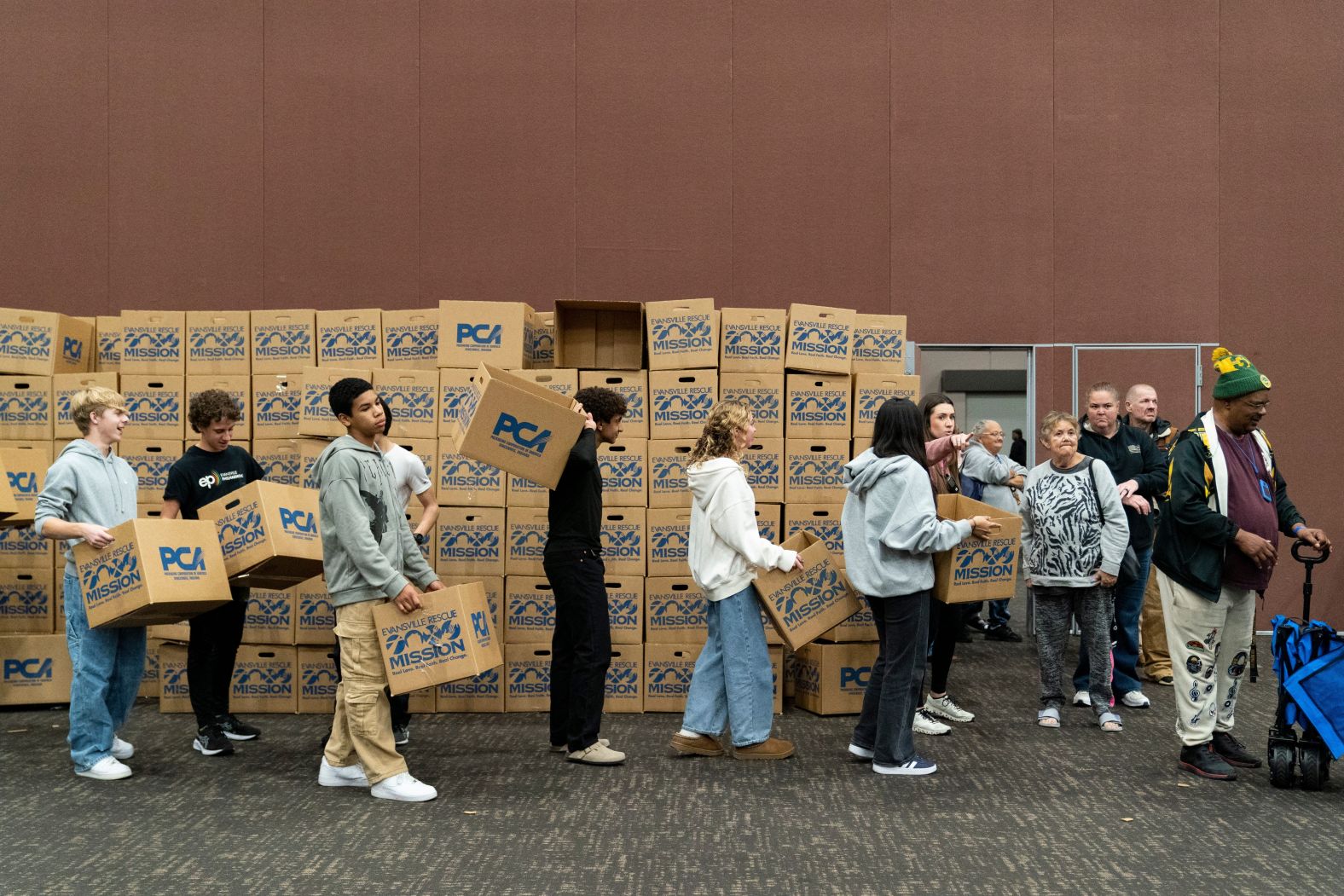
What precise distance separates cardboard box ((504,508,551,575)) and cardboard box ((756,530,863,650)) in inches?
49.9

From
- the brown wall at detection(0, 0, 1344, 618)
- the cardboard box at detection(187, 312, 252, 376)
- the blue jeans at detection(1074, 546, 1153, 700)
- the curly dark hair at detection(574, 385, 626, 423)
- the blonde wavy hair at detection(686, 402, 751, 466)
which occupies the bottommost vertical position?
the blue jeans at detection(1074, 546, 1153, 700)

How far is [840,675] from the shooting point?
5.63m

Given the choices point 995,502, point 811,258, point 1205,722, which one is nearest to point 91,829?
point 1205,722

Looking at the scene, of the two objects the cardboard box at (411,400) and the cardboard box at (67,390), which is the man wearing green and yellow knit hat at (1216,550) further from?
the cardboard box at (67,390)

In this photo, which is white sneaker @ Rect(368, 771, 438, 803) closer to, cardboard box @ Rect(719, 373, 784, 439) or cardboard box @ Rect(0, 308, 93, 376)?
cardboard box @ Rect(719, 373, 784, 439)

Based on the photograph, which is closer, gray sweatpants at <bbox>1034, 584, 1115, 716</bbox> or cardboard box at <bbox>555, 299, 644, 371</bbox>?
gray sweatpants at <bbox>1034, 584, 1115, 716</bbox>

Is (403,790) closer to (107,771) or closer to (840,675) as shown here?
(107,771)

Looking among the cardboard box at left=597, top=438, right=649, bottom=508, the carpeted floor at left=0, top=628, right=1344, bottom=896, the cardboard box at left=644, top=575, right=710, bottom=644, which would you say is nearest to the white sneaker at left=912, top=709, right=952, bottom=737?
the carpeted floor at left=0, top=628, right=1344, bottom=896

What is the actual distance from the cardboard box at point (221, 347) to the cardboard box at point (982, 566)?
366cm

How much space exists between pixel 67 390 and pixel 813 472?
392 centimetres

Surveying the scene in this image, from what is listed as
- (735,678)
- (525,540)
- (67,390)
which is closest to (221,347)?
(67,390)

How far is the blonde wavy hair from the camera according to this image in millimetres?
4797

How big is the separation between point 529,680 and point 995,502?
2.80 metres

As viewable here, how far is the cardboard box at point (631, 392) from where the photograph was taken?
5832mm
